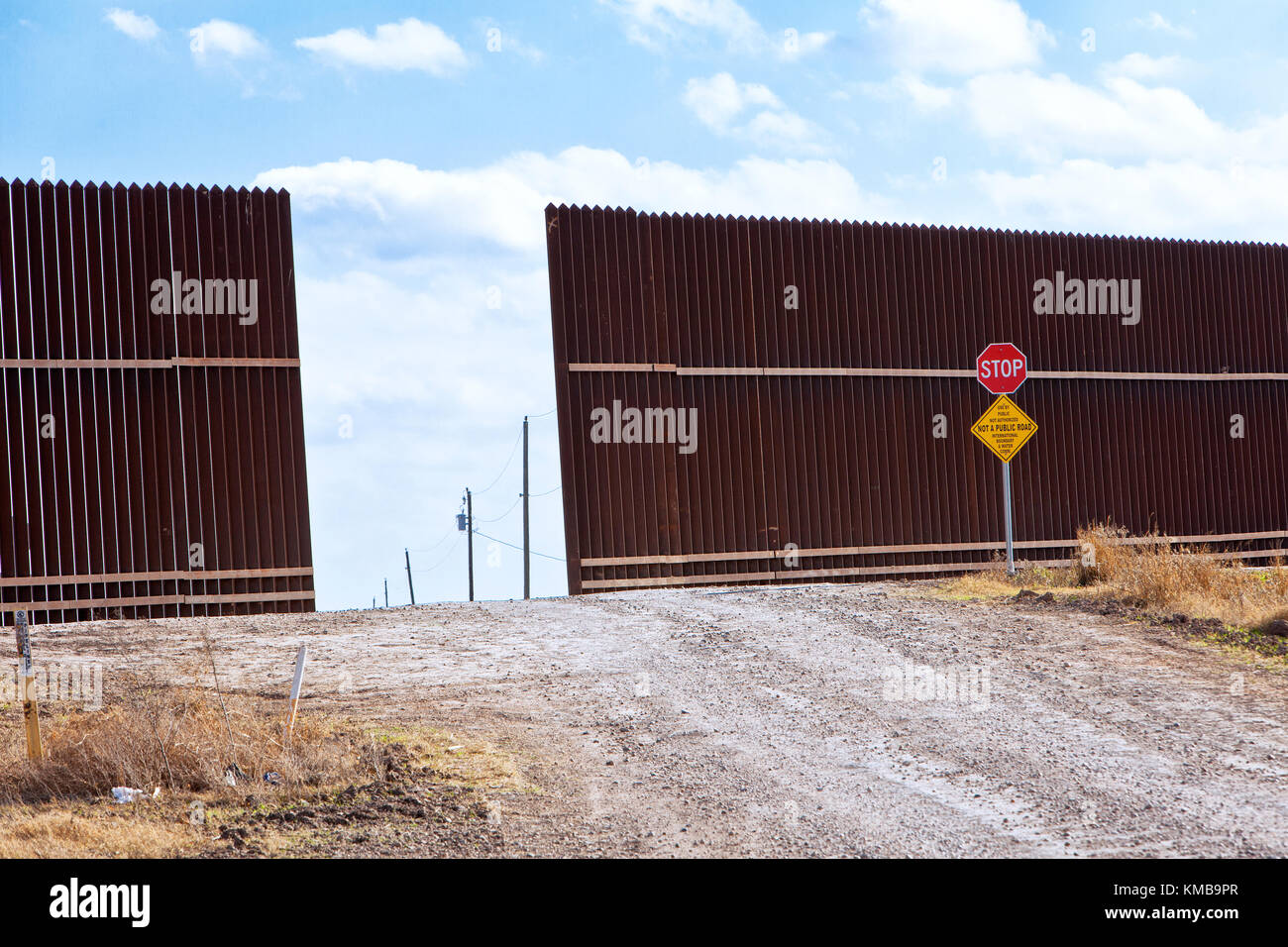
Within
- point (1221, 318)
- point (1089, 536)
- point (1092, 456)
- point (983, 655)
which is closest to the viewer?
point (983, 655)

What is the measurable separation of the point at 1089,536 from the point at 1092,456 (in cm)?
378

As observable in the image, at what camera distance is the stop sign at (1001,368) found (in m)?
16.7

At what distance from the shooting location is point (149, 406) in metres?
13.6

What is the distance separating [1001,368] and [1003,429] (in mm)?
1530

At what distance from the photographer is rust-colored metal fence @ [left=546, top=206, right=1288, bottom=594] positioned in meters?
15.1

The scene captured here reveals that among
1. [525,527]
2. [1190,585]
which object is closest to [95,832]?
[1190,585]

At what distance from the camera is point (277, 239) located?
1412 centimetres

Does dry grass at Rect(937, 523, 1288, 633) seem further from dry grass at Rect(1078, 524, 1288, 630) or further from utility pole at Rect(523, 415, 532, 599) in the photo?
utility pole at Rect(523, 415, 532, 599)

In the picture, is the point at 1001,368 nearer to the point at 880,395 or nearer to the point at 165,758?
Result: the point at 880,395

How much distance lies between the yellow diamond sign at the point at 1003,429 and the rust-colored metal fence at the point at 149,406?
9.31m

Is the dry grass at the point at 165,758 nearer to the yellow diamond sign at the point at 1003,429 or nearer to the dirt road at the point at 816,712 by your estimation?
the dirt road at the point at 816,712

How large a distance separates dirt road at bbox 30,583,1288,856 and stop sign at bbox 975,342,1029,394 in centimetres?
472
